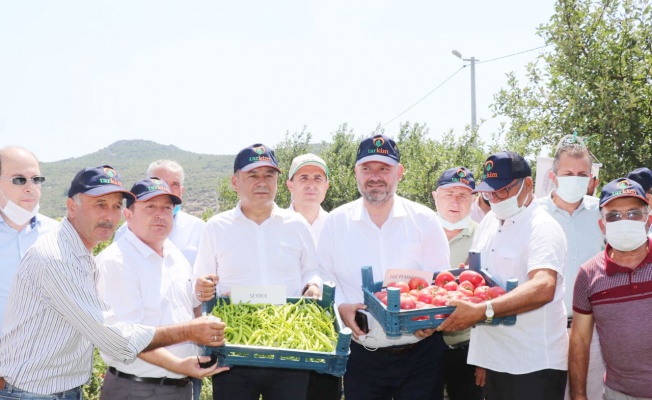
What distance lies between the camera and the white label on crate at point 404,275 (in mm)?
4684

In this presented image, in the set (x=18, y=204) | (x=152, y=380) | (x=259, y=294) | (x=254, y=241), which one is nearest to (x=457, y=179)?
(x=254, y=241)

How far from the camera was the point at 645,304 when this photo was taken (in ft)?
13.8

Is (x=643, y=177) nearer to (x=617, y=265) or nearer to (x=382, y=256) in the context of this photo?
(x=617, y=265)

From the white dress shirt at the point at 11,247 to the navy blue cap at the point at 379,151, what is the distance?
3.03 m

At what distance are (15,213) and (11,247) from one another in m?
0.32

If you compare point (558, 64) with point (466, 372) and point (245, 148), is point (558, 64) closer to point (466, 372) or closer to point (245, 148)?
point (466, 372)

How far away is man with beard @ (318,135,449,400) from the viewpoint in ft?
16.5

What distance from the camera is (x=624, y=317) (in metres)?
Result: 4.26

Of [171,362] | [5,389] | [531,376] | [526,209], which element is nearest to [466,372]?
[531,376]

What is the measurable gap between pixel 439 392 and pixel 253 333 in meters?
2.11

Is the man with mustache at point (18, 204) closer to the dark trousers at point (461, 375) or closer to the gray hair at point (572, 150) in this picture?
the dark trousers at point (461, 375)

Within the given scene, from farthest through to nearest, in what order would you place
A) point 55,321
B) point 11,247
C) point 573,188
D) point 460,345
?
1. point 573,188
2. point 460,345
3. point 11,247
4. point 55,321

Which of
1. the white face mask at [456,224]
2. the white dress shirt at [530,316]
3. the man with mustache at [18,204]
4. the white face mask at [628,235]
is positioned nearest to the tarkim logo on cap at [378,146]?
the white dress shirt at [530,316]

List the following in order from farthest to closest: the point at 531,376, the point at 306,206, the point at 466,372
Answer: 1. the point at 306,206
2. the point at 466,372
3. the point at 531,376
